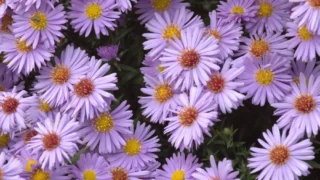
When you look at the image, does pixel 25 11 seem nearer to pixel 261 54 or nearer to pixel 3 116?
pixel 3 116

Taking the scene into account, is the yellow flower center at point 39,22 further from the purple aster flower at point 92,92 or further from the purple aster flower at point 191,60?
the purple aster flower at point 191,60

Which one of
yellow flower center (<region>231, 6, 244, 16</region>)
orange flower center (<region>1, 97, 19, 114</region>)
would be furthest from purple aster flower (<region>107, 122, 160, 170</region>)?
yellow flower center (<region>231, 6, 244, 16</region>)

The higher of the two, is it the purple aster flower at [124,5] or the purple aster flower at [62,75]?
the purple aster flower at [124,5]

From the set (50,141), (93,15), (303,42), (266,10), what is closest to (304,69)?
(303,42)

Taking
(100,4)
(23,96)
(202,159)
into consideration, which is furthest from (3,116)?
(202,159)

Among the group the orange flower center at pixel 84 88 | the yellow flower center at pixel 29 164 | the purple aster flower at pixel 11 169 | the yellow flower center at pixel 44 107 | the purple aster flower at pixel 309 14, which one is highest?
the purple aster flower at pixel 309 14

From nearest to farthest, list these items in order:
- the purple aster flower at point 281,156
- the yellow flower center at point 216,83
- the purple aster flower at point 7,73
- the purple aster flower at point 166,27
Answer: the purple aster flower at point 281,156 < the yellow flower center at point 216,83 < the purple aster flower at point 166,27 < the purple aster flower at point 7,73

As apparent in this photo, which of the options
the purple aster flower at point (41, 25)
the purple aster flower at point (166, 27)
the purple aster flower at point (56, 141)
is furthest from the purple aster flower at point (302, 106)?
the purple aster flower at point (41, 25)

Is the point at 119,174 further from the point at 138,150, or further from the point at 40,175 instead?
the point at 40,175
